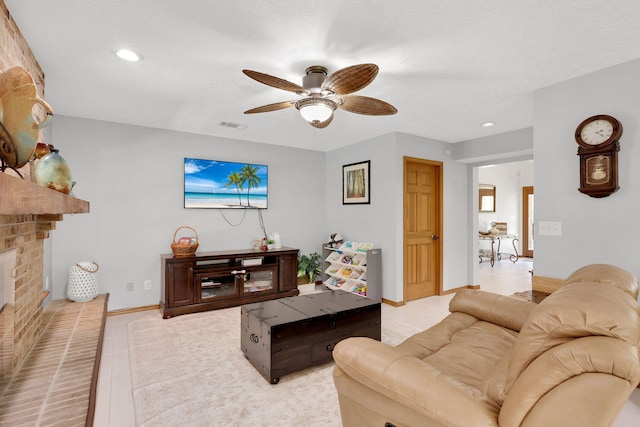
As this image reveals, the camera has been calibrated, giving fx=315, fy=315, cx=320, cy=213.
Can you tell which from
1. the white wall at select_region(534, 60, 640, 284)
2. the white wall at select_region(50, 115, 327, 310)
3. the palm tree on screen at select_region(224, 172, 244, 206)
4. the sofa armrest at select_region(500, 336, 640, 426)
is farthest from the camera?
the palm tree on screen at select_region(224, 172, 244, 206)

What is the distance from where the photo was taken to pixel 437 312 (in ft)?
13.3

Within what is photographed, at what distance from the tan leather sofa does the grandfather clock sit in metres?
1.13

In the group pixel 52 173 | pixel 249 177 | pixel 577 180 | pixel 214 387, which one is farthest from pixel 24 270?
pixel 577 180

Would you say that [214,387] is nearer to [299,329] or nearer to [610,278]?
[299,329]

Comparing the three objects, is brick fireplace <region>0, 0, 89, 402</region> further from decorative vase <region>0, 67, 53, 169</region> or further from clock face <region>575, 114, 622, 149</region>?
clock face <region>575, 114, 622, 149</region>

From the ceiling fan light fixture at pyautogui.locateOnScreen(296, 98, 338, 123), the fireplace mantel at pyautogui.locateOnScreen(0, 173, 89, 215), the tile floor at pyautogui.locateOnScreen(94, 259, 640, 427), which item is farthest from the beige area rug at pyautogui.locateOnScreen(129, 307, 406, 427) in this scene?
the ceiling fan light fixture at pyautogui.locateOnScreen(296, 98, 338, 123)

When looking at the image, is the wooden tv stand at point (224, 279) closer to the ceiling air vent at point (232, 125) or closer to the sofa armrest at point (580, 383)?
the ceiling air vent at point (232, 125)

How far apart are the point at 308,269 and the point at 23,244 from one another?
370 cm

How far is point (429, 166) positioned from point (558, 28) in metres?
3.00

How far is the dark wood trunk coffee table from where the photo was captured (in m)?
2.31

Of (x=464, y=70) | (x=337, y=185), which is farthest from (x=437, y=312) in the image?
(x=464, y=70)

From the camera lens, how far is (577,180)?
2.54 metres

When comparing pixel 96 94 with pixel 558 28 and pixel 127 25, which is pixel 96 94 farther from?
pixel 558 28

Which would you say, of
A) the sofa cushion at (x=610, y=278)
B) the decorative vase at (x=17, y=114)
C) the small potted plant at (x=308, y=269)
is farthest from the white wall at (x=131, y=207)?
the sofa cushion at (x=610, y=278)
